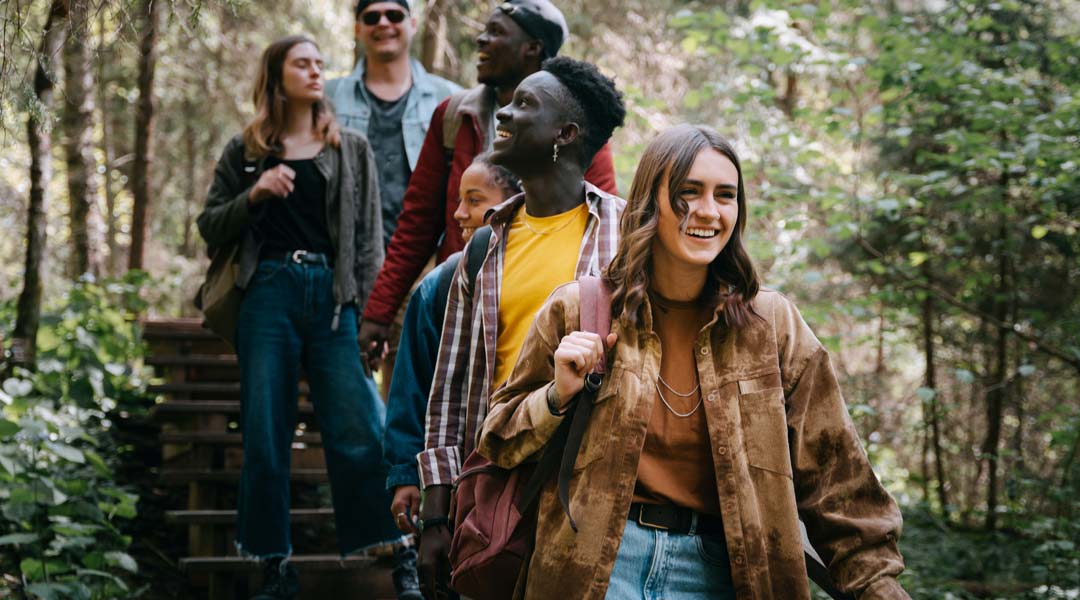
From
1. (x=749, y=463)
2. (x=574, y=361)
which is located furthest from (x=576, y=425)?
(x=749, y=463)

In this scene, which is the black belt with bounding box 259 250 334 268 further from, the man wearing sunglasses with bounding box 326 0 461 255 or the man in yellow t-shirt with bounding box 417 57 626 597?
the man in yellow t-shirt with bounding box 417 57 626 597

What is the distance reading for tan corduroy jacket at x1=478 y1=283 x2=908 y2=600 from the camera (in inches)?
90.4

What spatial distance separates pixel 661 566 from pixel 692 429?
323 mm

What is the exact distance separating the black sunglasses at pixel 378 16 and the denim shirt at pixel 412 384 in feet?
9.60

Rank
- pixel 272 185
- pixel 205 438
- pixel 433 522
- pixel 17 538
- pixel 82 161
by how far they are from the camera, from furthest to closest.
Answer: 1. pixel 82 161
2. pixel 205 438
3. pixel 272 185
4. pixel 17 538
5. pixel 433 522

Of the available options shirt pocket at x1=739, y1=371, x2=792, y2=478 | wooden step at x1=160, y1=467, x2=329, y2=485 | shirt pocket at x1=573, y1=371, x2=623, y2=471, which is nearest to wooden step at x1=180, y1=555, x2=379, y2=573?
wooden step at x1=160, y1=467, x2=329, y2=485

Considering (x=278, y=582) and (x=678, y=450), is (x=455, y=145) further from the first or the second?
(x=678, y=450)

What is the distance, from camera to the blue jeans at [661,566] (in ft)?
7.62

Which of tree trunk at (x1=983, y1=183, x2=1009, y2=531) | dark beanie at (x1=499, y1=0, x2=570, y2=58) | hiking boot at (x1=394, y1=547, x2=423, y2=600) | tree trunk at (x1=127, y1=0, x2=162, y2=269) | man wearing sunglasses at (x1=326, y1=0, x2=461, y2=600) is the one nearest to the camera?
dark beanie at (x1=499, y1=0, x2=570, y2=58)

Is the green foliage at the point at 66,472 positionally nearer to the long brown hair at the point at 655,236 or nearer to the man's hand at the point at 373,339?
the man's hand at the point at 373,339

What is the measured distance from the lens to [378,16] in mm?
6062

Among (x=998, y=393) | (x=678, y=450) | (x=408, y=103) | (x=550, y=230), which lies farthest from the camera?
(x=998, y=393)

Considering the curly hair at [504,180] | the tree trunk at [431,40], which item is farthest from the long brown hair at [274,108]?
the tree trunk at [431,40]

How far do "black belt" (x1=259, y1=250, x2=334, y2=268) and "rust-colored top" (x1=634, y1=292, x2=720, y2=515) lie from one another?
2844mm
